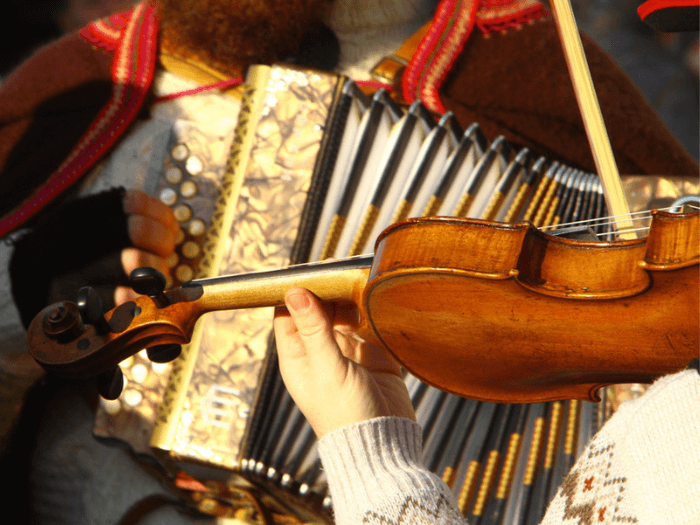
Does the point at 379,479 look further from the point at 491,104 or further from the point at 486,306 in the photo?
the point at 491,104

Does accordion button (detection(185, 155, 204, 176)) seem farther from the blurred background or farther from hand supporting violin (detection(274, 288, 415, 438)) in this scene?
the blurred background

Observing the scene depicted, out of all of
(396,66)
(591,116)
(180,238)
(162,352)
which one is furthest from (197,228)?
(591,116)

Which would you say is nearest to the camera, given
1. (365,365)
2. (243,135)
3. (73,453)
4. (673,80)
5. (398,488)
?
(398,488)

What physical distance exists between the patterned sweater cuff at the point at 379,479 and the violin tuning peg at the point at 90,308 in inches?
9.0

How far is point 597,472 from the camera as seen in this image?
0.41 meters

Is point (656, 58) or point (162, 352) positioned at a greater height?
point (656, 58)

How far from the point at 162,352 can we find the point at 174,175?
0.32 m

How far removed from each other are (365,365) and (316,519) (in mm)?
306

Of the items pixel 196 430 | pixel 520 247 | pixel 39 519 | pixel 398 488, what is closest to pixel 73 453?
pixel 39 519

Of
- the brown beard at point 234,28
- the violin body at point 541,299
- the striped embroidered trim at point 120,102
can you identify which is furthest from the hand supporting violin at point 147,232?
the violin body at point 541,299

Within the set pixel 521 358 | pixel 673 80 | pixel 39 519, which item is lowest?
pixel 39 519

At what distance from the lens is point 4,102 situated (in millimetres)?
816

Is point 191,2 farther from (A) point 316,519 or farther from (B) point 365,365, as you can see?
(A) point 316,519

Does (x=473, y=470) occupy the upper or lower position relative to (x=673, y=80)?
lower
